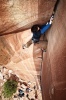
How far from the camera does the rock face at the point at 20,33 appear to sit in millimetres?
1554

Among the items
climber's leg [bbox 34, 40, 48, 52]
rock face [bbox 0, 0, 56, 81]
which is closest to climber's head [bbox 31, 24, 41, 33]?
rock face [bbox 0, 0, 56, 81]

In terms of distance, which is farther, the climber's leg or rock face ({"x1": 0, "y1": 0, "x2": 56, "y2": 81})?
the climber's leg

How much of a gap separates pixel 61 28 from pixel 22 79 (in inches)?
72.3

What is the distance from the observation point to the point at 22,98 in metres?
2.91

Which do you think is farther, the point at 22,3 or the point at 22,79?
the point at 22,79

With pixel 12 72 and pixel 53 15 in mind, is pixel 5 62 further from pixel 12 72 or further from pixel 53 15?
pixel 53 15

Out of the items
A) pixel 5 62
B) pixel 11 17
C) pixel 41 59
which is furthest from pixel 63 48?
pixel 5 62

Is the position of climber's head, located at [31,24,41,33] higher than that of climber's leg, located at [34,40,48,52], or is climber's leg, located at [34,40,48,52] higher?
climber's head, located at [31,24,41,33]

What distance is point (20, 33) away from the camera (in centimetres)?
221

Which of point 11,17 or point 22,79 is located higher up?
point 11,17

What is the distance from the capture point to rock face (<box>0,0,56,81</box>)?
1.55 meters

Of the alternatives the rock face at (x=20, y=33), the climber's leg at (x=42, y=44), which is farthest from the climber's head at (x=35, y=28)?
the climber's leg at (x=42, y=44)

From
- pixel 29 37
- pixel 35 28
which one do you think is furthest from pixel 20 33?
pixel 35 28

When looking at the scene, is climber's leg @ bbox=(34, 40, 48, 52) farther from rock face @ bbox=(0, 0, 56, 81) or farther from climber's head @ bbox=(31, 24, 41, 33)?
climber's head @ bbox=(31, 24, 41, 33)
